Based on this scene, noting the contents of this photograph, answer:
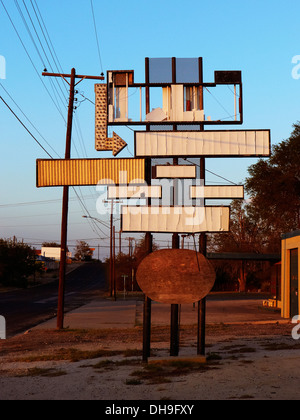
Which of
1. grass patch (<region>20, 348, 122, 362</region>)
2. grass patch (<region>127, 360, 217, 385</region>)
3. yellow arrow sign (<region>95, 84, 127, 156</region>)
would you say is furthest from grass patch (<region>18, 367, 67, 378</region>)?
yellow arrow sign (<region>95, 84, 127, 156</region>)

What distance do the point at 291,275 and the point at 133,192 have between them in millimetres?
17509

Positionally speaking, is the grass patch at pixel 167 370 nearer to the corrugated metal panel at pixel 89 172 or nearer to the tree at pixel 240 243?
the corrugated metal panel at pixel 89 172

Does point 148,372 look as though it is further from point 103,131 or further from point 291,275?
point 291,275

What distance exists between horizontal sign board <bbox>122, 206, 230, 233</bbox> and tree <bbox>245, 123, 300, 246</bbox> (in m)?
33.7

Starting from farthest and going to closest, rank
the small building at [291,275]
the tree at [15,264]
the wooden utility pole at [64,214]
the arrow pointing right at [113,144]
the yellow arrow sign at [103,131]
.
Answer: the tree at [15,264] → the small building at [291,275] → the wooden utility pole at [64,214] → the arrow pointing right at [113,144] → the yellow arrow sign at [103,131]

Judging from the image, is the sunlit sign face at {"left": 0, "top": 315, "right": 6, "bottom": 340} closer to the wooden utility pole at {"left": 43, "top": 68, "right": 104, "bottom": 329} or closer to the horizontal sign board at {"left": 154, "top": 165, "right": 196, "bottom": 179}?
the wooden utility pole at {"left": 43, "top": 68, "right": 104, "bottom": 329}

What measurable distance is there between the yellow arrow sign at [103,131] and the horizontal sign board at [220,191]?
2676 millimetres

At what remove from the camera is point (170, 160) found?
12.4 meters

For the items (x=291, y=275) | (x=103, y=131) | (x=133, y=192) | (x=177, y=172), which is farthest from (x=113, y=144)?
(x=291, y=275)

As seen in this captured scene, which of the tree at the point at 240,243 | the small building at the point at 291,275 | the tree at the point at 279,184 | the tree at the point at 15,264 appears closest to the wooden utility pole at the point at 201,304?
the small building at the point at 291,275

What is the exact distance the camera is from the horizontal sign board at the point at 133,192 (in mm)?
11711

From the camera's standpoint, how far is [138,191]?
11781 millimetres

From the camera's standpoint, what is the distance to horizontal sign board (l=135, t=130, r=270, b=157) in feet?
37.8
